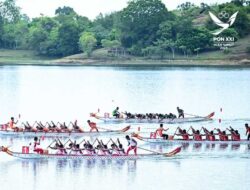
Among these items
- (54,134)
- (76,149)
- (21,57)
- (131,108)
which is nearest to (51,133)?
(54,134)

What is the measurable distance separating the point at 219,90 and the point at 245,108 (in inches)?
832

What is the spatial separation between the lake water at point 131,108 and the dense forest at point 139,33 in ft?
13.0

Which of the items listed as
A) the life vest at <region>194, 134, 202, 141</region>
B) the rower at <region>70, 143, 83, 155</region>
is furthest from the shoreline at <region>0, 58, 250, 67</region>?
the rower at <region>70, 143, 83, 155</region>

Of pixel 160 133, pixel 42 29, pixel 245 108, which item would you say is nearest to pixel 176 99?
pixel 245 108

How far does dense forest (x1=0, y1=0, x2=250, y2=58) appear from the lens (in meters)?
128

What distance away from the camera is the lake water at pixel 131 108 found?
3922 cm

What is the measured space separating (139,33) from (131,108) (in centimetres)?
6813

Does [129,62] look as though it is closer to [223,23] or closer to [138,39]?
[138,39]

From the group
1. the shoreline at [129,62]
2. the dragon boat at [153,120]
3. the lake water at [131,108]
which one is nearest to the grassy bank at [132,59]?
the shoreline at [129,62]

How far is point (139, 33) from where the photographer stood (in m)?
139

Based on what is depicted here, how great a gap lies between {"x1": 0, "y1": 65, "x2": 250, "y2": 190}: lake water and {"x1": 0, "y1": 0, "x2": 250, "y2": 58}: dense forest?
395 cm

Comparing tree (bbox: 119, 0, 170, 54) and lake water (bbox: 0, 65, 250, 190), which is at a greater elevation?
tree (bbox: 119, 0, 170, 54)

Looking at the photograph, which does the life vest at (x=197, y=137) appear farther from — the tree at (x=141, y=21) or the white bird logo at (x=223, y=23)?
the tree at (x=141, y=21)

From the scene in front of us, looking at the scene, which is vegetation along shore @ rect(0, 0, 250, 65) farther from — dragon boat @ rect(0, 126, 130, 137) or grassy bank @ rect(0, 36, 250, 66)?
dragon boat @ rect(0, 126, 130, 137)
